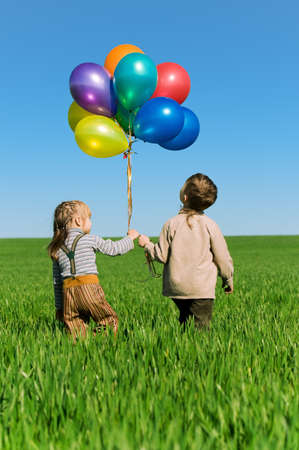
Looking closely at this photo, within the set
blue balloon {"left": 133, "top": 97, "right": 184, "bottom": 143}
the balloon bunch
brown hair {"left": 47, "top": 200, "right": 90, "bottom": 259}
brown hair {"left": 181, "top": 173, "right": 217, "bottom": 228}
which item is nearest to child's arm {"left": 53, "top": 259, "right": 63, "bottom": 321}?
brown hair {"left": 47, "top": 200, "right": 90, "bottom": 259}

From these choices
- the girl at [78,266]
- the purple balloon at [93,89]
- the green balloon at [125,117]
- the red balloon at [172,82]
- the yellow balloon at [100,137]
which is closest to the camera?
the girl at [78,266]

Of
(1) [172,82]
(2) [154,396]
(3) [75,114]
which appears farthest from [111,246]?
Answer: (1) [172,82]

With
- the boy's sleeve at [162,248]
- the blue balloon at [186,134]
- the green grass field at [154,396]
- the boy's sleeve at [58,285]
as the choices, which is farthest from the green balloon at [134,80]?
the green grass field at [154,396]

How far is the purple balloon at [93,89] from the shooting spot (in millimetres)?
4863

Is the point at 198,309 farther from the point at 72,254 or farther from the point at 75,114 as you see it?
the point at 75,114

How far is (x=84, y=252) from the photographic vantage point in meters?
3.59

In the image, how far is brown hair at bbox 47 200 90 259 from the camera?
364 cm

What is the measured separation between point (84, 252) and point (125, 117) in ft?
7.28

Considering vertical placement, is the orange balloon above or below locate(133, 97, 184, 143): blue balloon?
above

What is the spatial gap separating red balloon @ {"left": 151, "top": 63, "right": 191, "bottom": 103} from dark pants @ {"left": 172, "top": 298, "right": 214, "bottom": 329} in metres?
2.77

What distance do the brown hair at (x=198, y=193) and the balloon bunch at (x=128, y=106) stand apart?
2.39 feet

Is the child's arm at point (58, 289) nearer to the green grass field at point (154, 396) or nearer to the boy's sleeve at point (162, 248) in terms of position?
the green grass field at point (154, 396)

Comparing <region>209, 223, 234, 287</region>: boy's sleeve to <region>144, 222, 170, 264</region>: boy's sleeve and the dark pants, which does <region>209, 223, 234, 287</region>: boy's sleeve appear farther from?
<region>144, 222, 170, 264</region>: boy's sleeve

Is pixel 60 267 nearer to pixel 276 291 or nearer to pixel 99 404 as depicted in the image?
pixel 99 404
